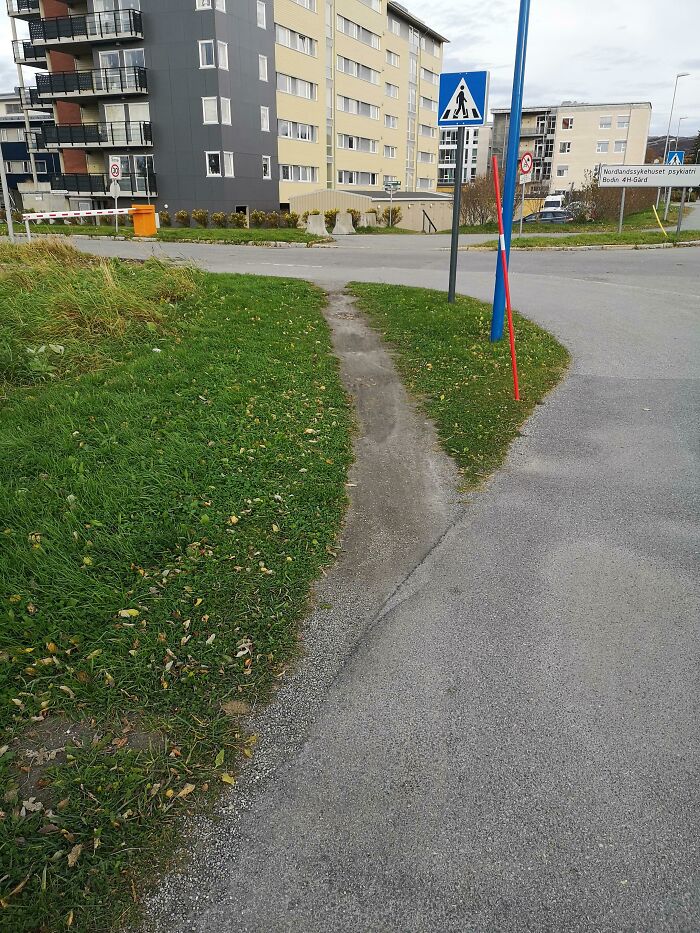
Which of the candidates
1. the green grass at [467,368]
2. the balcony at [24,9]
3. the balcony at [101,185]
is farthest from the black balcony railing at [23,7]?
the green grass at [467,368]

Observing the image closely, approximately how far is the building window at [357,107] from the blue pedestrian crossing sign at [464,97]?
4659 centimetres

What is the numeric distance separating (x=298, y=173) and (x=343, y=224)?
11.2 meters

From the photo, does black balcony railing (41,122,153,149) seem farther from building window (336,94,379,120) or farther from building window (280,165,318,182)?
building window (336,94,379,120)

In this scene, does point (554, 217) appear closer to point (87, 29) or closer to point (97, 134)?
point (97, 134)

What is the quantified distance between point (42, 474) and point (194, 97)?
4033 centimetres

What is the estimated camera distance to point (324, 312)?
40.2 feet

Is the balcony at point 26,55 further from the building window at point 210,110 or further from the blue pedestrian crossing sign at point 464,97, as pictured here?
the blue pedestrian crossing sign at point 464,97

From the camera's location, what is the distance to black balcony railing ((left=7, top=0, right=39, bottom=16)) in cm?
4331

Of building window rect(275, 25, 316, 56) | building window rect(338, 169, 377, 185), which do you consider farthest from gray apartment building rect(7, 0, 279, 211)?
building window rect(338, 169, 377, 185)

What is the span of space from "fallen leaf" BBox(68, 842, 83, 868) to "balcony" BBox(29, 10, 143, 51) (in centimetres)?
4541

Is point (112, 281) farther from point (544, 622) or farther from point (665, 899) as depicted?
point (665, 899)

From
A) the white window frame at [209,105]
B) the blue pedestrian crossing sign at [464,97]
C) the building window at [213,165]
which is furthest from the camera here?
the building window at [213,165]

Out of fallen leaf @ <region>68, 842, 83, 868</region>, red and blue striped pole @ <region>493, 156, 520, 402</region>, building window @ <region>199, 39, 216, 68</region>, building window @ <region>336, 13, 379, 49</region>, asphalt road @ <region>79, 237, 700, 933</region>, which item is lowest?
asphalt road @ <region>79, 237, 700, 933</region>

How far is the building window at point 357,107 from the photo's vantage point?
52269 millimetres
